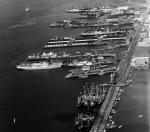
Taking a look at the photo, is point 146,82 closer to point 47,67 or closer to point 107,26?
point 47,67

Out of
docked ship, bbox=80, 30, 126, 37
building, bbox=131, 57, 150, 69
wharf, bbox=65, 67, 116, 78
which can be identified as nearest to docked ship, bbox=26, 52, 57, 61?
wharf, bbox=65, 67, 116, 78

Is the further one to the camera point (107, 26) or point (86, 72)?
point (107, 26)

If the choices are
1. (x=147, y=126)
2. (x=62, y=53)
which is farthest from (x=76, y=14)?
(x=147, y=126)

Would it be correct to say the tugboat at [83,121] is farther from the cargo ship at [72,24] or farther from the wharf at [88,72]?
the cargo ship at [72,24]

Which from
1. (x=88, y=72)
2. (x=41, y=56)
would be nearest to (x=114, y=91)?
(x=88, y=72)

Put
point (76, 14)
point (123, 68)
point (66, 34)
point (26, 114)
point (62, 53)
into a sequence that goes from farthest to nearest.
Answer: point (76, 14), point (66, 34), point (62, 53), point (123, 68), point (26, 114)

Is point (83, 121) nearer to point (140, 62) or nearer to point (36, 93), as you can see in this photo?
point (36, 93)

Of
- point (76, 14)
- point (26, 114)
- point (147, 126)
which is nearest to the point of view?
point (147, 126)
